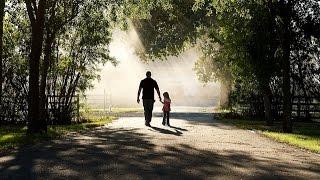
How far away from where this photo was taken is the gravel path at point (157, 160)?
28.9 feet

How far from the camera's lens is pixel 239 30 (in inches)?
1024

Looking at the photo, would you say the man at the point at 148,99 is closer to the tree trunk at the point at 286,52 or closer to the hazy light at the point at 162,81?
the tree trunk at the point at 286,52

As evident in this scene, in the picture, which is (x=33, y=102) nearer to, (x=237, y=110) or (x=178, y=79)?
(x=237, y=110)

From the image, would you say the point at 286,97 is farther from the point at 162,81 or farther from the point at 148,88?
the point at 162,81

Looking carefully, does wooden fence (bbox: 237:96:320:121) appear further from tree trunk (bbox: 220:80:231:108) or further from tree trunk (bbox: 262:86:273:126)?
tree trunk (bbox: 220:80:231:108)

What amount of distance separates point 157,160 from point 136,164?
0.63m

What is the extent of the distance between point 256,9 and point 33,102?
10601mm

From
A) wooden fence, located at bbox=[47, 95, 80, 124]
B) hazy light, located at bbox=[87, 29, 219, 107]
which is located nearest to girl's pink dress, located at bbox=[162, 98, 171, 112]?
wooden fence, located at bbox=[47, 95, 80, 124]

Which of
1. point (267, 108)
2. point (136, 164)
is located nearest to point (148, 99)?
point (267, 108)

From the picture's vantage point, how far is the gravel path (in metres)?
8.80

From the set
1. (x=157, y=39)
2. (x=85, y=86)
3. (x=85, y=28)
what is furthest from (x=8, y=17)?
(x=157, y=39)

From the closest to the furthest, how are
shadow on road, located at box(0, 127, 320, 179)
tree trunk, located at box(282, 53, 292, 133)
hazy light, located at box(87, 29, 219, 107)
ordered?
shadow on road, located at box(0, 127, 320, 179), tree trunk, located at box(282, 53, 292, 133), hazy light, located at box(87, 29, 219, 107)

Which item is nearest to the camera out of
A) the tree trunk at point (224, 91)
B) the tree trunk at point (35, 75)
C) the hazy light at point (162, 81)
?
the tree trunk at point (35, 75)

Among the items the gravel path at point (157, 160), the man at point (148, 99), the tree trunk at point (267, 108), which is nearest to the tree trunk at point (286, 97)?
the tree trunk at point (267, 108)
